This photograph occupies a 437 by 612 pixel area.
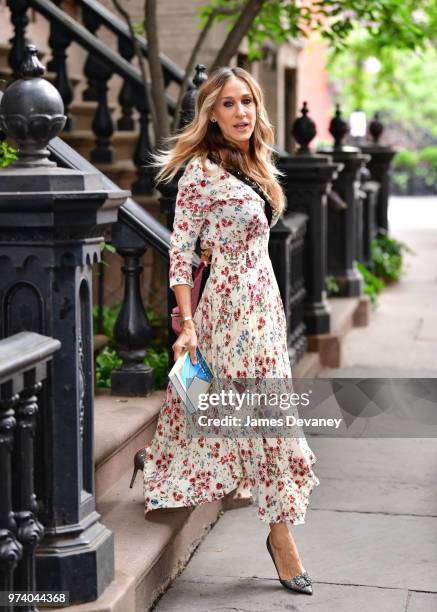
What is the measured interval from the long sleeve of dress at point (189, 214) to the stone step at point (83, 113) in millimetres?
5131

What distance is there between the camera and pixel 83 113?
30.7ft

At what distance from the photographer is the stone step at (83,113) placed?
9.20 metres

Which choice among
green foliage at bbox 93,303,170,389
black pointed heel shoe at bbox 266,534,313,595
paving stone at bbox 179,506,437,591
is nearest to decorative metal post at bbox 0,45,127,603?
black pointed heel shoe at bbox 266,534,313,595

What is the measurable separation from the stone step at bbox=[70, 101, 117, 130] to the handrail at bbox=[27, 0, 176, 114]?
105 cm

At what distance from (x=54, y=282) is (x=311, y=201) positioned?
511 centimetres

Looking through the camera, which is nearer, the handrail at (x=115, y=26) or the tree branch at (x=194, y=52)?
the tree branch at (x=194, y=52)

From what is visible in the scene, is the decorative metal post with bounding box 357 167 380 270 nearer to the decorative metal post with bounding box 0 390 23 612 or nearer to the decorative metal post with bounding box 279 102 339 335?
the decorative metal post with bounding box 279 102 339 335

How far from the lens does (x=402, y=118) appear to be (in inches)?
1855

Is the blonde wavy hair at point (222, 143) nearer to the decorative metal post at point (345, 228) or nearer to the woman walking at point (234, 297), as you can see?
the woman walking at point (234, 297)

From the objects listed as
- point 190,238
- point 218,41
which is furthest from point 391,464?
point 218,41

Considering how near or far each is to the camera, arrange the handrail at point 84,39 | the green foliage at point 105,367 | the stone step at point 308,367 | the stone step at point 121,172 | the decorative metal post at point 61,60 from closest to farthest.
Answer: the green foliage at point 105,367 → the stone step at point 308,367 → the handrail at point 84,39 → the decorative metal post at point 61,60 → the stone step at point 121,172

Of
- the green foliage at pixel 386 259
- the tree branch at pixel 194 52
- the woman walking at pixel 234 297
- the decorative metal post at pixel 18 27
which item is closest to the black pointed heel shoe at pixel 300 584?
the woman walking at pixel 234 297

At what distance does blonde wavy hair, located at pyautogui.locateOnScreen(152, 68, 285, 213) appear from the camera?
4289 mm

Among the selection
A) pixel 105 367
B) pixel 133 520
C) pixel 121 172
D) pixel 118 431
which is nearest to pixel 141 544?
pixel 133 520
